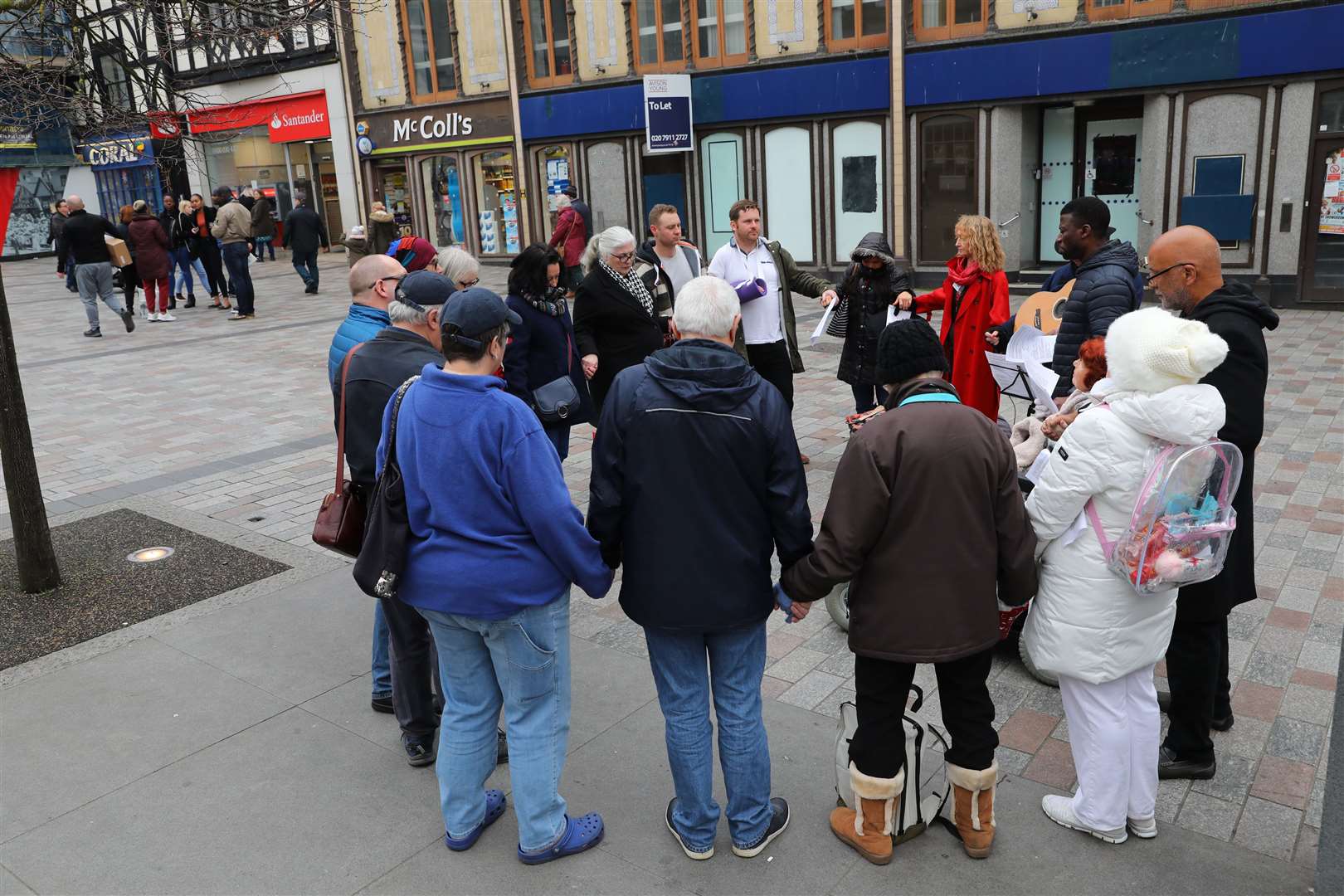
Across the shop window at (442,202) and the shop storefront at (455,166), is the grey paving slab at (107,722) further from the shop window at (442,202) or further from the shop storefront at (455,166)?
the shop window at (442,202)

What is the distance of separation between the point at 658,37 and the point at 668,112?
6.95 ft

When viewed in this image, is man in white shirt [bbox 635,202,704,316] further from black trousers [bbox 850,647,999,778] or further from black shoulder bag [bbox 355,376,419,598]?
black trousers [bbox 850,647,999,778]

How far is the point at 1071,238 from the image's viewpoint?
5004 mm

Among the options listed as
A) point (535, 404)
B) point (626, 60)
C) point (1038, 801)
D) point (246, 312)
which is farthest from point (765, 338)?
point (626, 60)

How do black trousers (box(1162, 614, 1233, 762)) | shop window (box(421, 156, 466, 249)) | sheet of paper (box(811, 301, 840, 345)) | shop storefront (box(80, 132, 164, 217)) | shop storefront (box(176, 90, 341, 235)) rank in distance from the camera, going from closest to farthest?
1. black trousers (box(1162, 614, 1233, 762))
2. sheet of paper (box(811, 301, 840, 345))
3. shop window (box(421, 156, 466, 249))
4. shop storefront (box(176, 90, 341, 235))
5. shop storefront (box(80, 132, 164, 217))

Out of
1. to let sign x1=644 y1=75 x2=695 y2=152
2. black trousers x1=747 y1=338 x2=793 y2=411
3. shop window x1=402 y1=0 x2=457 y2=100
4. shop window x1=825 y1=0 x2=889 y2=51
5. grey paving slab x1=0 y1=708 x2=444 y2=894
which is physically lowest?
grey paving slab x1=0 y1=708 x2=444 y2=894

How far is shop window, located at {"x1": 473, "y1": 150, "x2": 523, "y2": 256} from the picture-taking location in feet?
76.0

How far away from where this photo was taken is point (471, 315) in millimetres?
3031

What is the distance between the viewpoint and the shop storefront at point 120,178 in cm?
3194

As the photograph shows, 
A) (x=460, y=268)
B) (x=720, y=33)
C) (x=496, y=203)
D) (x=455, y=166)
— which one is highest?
(x=720, y=33)

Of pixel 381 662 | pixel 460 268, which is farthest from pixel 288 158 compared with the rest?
pixel 381 662

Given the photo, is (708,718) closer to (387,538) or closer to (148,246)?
(387,538)

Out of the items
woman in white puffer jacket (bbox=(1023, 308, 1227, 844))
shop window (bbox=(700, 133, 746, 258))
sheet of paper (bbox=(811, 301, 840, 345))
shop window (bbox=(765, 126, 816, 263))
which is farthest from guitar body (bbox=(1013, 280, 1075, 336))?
shop window (bbox=(700, 133, 746, 258))

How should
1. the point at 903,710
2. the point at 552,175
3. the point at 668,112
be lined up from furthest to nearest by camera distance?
the point at 552,175
the point at 668,112
the point at 903,710
